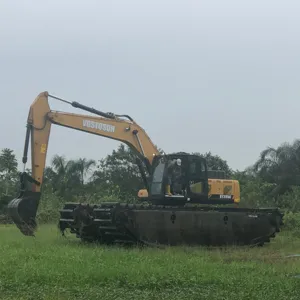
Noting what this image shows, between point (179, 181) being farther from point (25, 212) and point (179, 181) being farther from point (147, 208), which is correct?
point (25, 212)

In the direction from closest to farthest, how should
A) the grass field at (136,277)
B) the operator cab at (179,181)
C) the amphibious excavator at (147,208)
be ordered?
the grass field at (136,277) → the amphibious excavator at (147,208) → the operator cab at (179,181)

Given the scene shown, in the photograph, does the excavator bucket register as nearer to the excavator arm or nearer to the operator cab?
the excavator arm

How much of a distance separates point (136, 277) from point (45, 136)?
9.51 metres

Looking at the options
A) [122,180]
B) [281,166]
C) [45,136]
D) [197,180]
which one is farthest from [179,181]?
[122,180]

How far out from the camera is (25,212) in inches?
627

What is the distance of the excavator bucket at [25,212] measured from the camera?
622 inches

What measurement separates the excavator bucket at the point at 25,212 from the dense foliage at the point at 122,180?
10.3 m

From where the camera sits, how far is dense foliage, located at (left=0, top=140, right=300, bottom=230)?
28266 millimetres

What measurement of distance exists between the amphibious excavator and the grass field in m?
3.32

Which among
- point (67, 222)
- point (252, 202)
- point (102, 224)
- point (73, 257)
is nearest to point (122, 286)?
point (73, 257)

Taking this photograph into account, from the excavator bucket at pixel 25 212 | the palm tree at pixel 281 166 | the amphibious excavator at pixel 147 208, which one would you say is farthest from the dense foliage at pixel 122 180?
the excavator bucket at pixel 25 212

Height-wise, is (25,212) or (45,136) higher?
(45,136)

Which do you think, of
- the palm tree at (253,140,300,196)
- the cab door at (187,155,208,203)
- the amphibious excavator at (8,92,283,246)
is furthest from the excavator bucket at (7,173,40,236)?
the palm tree at (253,140,300,196)

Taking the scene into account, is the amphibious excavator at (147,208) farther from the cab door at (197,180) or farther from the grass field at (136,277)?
the grass field at (136,277)
